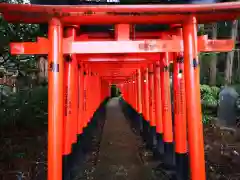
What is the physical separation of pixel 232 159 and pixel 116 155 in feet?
9.50

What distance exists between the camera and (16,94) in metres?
8.33

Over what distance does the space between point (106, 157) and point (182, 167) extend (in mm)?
2695

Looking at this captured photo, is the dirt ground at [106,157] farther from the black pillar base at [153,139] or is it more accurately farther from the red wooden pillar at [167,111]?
the red wooden pillar at [167,111]

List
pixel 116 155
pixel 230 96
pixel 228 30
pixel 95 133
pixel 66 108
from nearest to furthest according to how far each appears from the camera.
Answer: pixel 66 108
pixel 116 155
pixel 230 96
pixel 95 133
pixel 228 30

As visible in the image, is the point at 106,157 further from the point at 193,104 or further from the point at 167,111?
the point at 193,104

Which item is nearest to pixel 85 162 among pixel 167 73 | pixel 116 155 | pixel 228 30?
pixel 116 155

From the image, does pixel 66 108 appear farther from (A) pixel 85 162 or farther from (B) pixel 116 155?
(B) pixel 116 155

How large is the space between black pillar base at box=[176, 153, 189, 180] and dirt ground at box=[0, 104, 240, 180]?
0.64m

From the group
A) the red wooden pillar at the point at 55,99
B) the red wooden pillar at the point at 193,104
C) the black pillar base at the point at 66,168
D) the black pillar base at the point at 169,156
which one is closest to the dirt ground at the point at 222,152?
the black pillar base at the point at 169,156

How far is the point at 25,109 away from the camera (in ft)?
26.2

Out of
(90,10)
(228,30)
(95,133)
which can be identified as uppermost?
(228,30)

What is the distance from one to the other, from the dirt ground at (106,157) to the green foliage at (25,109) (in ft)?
0.95

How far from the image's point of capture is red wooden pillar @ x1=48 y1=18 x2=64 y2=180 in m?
3.27

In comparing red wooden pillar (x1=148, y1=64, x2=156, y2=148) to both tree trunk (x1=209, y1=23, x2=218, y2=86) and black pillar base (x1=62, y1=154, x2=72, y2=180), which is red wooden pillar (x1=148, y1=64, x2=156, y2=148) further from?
tree trunk (x1=209, y1=23, x2=218, y2=86)
